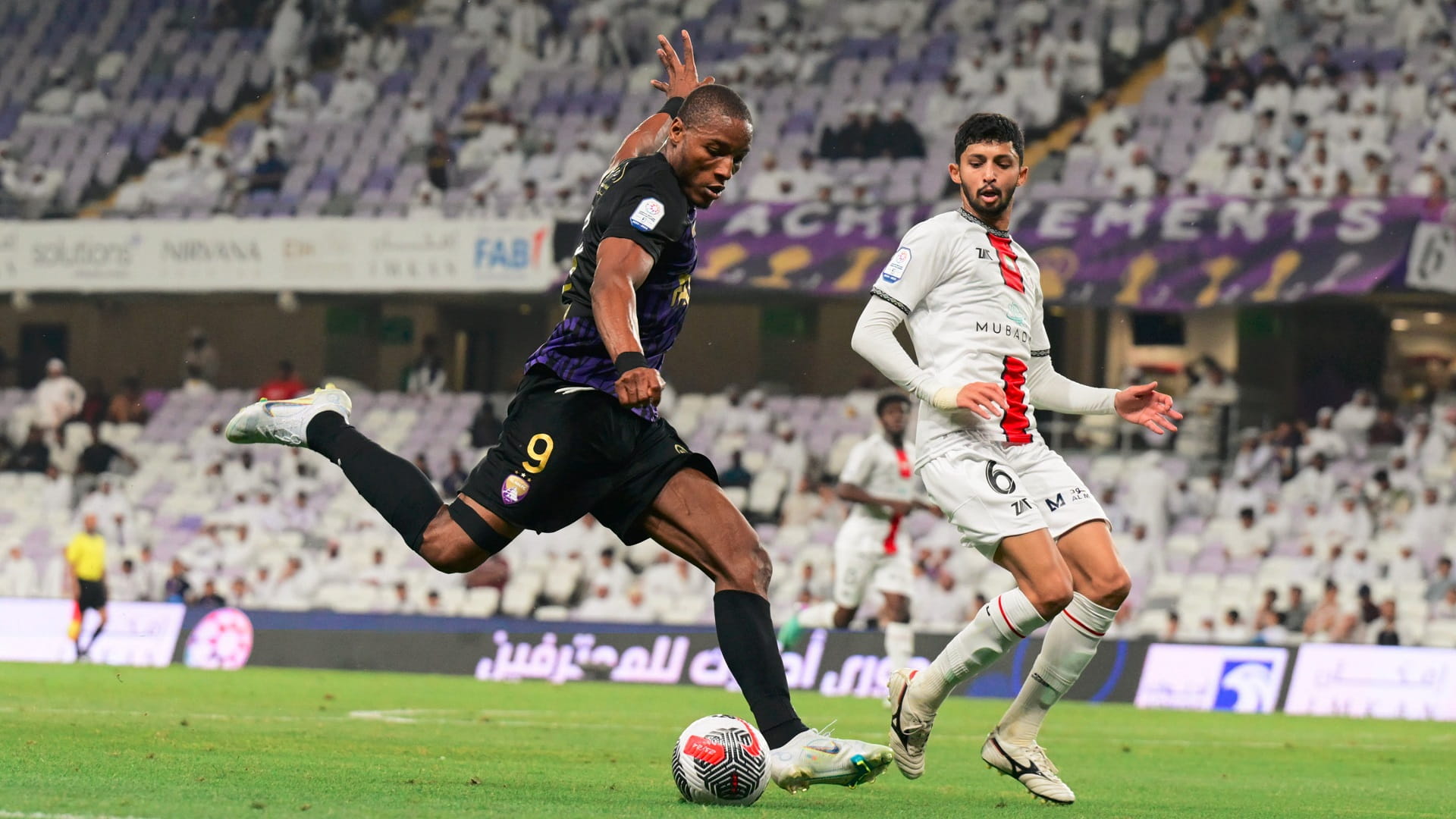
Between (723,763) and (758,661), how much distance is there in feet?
1.34

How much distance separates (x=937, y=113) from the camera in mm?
25609

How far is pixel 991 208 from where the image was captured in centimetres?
740

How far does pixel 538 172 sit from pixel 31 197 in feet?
25.4

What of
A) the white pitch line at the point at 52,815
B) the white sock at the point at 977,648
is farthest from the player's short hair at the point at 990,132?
the white pitch line at the point at 52,815

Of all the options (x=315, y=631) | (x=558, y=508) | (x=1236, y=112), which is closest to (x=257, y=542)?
(x=315, y=631)

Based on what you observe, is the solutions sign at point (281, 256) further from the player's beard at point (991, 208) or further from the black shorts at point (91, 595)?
the player's beard at point (991, 208)

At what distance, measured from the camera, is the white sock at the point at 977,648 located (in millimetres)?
7098

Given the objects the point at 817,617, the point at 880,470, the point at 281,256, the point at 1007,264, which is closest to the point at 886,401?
the point at 880,470

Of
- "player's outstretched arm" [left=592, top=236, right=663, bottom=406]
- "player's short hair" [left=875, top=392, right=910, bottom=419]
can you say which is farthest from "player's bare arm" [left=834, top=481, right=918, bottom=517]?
"player's outstretched arm" [left=592, top=236, right=663, bottom=406]

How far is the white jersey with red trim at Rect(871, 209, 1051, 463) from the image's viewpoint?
7262mm

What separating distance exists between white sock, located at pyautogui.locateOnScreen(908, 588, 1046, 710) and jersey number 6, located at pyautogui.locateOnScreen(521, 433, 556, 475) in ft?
5.84

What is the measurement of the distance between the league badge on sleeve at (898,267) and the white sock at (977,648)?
1285mm

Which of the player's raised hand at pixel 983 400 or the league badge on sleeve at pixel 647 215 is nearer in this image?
the league badge on sleeve at pixel 647 215

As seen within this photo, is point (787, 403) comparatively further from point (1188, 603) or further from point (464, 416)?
point (1188, 603)
